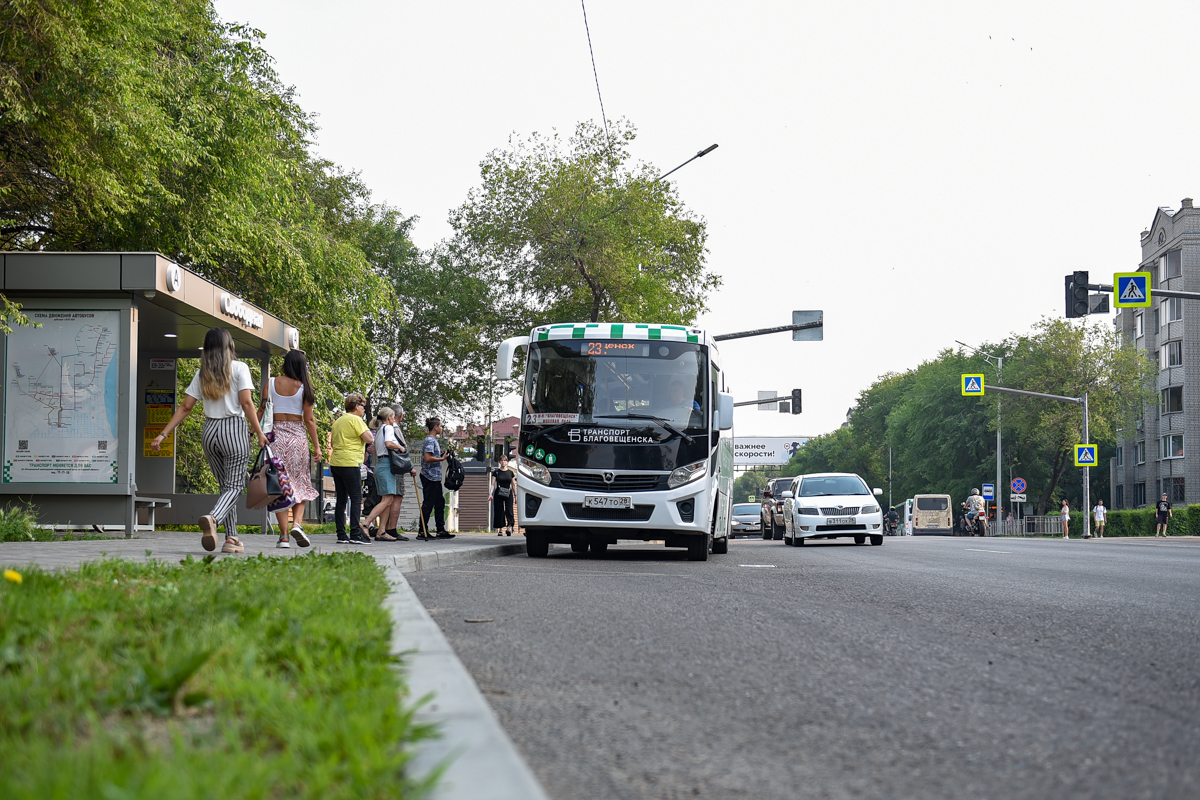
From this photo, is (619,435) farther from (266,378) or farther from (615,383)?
(266,378)

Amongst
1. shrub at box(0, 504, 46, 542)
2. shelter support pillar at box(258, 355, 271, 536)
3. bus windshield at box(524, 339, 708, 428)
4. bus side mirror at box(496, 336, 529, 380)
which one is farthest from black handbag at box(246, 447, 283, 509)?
shelter support pillar at box(258, 355, 271, 536)

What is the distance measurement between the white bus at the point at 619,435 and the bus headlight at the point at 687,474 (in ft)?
0.05

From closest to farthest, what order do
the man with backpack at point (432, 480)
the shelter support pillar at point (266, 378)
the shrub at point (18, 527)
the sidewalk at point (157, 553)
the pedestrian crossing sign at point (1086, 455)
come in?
the sidewalk at point (157, 553) → the shrub at point (18, 527) → the man with backpack at point (432, 480) → the shelter support pillar at point (266, 378) → the pedestrian crossing sign at point (1086, 455)

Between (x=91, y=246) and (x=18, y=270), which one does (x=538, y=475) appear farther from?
(x=91, y=246)

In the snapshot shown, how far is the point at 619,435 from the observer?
1492 centimetres

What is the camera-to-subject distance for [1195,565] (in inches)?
577

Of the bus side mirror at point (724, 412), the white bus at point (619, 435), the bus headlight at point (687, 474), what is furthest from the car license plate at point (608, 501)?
the bus side mirror at point (724, 412)

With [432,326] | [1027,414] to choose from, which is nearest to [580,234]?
[432,326]

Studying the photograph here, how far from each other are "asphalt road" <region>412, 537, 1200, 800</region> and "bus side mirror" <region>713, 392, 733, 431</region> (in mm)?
6222

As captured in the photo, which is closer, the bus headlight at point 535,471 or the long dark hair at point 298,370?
the long dark hair at point 298,370

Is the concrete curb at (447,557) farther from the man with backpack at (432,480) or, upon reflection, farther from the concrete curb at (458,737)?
the concrete curb at (458,737)

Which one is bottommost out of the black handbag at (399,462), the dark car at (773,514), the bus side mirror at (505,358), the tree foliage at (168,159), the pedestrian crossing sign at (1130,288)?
the dark car at (773,514)

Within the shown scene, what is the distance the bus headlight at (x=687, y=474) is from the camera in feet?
48.4

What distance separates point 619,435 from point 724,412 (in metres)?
Result: 1.67
